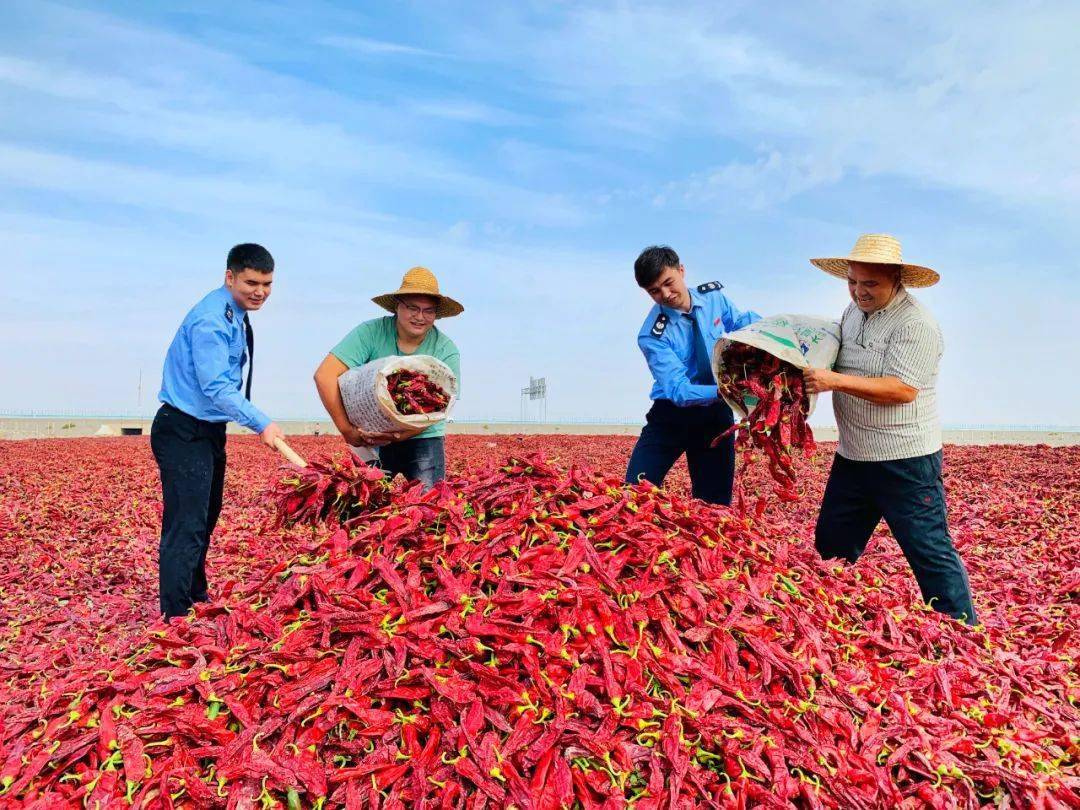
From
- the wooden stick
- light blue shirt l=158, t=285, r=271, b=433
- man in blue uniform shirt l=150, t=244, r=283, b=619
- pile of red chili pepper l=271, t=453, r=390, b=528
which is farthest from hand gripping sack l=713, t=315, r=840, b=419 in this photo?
man in blue uniform shirt l=150, t=244, r=283, b=619

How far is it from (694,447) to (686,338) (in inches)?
26.0

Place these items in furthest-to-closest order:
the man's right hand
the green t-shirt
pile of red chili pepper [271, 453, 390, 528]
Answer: the green t-shirt → the man's right hand → pile of red chili pepper [271, 453, 390, 528]

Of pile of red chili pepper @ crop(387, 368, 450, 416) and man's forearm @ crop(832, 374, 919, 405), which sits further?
pile of red chili pepper @ crop(387, 368, 450, 416)

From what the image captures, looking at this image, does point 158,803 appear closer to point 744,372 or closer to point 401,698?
point 401,698

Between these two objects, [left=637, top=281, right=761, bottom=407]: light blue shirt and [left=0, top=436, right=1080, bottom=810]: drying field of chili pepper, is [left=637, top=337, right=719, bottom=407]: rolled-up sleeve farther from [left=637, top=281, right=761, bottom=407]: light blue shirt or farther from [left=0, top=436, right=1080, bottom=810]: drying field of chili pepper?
[left=0, top=436, right=1080, bottom=810]: drying field of chili pepper

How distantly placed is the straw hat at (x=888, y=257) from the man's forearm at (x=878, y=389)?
0.56 metres

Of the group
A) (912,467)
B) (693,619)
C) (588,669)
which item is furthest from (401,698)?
(912,467)

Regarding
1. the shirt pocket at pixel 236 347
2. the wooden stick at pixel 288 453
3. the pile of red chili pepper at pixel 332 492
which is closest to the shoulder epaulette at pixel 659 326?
the pile of red chili pepper at pixel 332 492

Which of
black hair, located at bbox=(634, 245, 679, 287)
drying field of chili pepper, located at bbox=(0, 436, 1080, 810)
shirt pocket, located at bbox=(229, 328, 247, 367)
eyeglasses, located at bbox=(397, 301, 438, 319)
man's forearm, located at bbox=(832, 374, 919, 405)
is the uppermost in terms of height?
black hair, located at bbox=(634, 245, 679, 287)

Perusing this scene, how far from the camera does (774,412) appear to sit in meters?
3.92

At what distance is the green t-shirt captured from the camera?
4848 millimetres

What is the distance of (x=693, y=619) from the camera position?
300 cm

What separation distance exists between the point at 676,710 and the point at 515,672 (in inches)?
20.5

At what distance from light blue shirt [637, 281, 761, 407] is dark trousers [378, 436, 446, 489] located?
4.46ft
